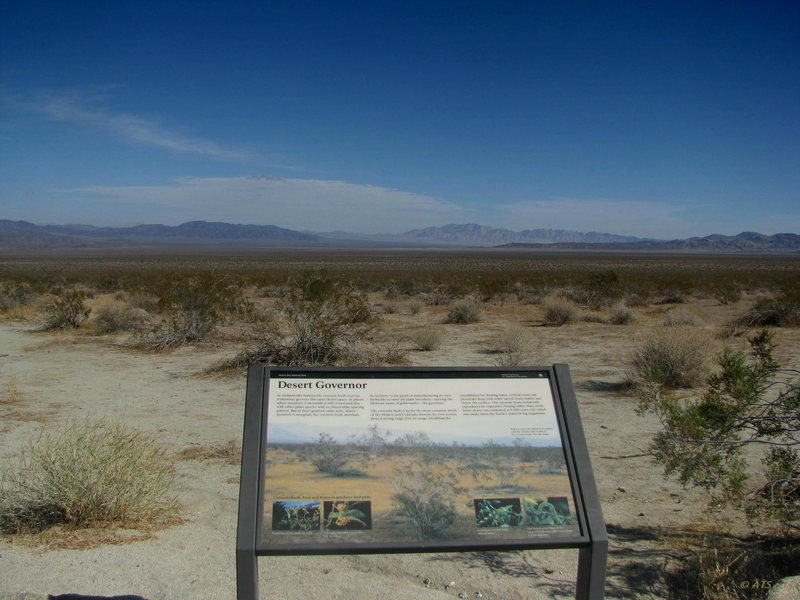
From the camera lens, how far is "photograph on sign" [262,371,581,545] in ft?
9.89

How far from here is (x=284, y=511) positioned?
9.86ft

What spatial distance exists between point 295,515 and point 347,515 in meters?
0.25

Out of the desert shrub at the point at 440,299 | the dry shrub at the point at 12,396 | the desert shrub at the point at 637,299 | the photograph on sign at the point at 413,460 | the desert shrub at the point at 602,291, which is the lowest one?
the dry shrub at the point at 12,396

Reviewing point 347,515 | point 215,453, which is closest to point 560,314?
point 215,453

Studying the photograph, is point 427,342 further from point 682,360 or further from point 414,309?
point 414,309

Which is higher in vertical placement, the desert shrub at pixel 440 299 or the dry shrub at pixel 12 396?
the desert shrub at pixel 440 299

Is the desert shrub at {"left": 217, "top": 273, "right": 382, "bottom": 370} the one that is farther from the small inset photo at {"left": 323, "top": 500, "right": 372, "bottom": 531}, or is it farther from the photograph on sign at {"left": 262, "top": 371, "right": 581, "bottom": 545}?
the small inset photo at {"left": 323, "top": 500, "right": 372, "bottom": 531}

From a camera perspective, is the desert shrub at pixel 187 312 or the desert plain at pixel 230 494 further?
the desert shrub at pixel 187 312

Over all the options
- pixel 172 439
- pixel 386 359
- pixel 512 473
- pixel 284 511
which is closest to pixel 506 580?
pixel 512 473

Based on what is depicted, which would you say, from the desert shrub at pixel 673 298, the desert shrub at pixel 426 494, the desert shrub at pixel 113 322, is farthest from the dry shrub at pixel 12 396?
the desert shrub at pixel 673 298

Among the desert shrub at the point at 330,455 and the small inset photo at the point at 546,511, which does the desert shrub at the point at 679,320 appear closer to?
the small inset photo at the point at 546,511

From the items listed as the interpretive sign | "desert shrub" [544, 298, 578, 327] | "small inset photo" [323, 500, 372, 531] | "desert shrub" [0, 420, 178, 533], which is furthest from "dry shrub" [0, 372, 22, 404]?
"desert shrub" [544, 298, 578, 327]

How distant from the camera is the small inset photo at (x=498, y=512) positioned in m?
3.06

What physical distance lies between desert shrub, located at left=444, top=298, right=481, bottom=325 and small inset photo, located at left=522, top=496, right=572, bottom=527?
52.2ft
